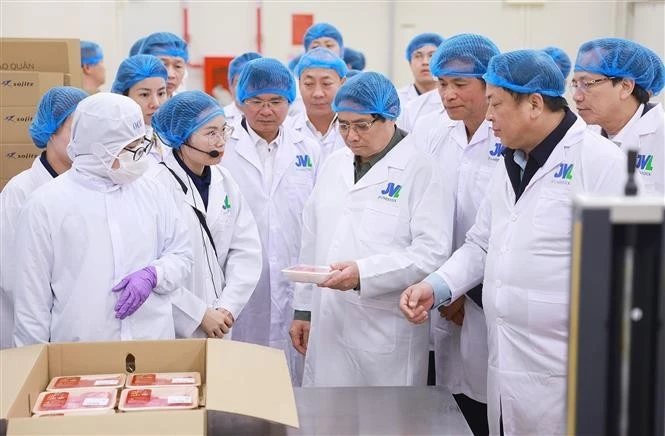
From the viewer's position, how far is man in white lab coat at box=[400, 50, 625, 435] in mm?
1901

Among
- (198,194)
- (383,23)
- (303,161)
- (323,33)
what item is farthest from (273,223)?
(383,23)

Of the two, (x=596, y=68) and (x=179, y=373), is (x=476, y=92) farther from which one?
(x=179, y=373)

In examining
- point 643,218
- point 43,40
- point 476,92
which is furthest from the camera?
point 43,40

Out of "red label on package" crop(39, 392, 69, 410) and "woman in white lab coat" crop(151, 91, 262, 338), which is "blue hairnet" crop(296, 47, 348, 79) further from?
"red label on package" crop(39, 392, 69, 410)

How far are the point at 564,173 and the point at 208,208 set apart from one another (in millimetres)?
1070

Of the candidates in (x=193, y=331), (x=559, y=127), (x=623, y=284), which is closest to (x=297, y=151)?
(x=193, y=331)

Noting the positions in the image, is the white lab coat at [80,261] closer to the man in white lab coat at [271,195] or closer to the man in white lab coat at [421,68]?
the man in white lab coat at [271,195]

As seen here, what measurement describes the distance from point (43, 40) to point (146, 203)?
4.46 feet

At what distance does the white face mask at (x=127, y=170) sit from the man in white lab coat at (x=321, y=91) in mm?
1457

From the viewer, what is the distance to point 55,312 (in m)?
1.88

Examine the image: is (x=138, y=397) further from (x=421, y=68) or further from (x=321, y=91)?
(x=421, y=68)

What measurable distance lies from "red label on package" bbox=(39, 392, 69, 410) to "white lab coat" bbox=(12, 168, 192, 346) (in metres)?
0.33

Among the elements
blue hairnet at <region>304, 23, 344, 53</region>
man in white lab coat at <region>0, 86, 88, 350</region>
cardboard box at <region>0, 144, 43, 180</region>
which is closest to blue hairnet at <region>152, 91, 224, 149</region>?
man in white lab coat at <region>0, 86, 88, 350</region>

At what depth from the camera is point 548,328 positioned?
1930mm
